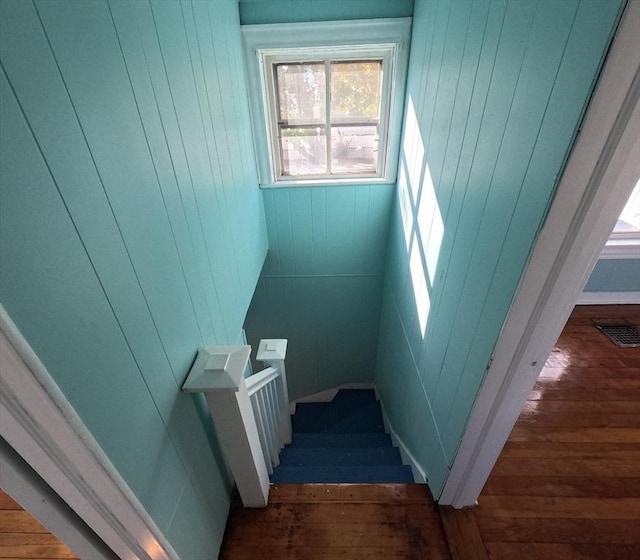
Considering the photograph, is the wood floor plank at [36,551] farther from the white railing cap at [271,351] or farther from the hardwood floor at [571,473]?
the hardwood floor at [571,473]

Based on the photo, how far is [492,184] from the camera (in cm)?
95

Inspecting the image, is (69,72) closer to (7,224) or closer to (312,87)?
(7,224)

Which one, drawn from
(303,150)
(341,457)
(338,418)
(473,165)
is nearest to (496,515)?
(341,457)

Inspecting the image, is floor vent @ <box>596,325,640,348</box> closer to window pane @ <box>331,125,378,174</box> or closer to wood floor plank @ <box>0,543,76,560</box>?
window pane @ <box>331,125,378,174</box>

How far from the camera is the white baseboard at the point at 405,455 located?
1.80 m

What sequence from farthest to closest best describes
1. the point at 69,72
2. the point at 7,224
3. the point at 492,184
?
the point at 492,184 → the point at 69,72 → the point at 7,224

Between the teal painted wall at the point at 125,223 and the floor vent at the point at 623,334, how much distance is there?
263 centimetres

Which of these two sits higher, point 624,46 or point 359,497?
point 624,46

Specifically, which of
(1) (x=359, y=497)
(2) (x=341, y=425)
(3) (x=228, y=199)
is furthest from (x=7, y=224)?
(2) (x=341, y=425)

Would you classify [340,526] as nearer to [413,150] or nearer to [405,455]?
[405,455]

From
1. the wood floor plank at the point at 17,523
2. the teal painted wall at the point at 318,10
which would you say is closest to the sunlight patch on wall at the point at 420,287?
the teal painted wall at the point at 318,10

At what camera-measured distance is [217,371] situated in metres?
1.12

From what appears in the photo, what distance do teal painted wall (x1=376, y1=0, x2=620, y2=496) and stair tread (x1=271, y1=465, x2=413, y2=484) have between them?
227 mm

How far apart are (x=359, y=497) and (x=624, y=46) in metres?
1.80
